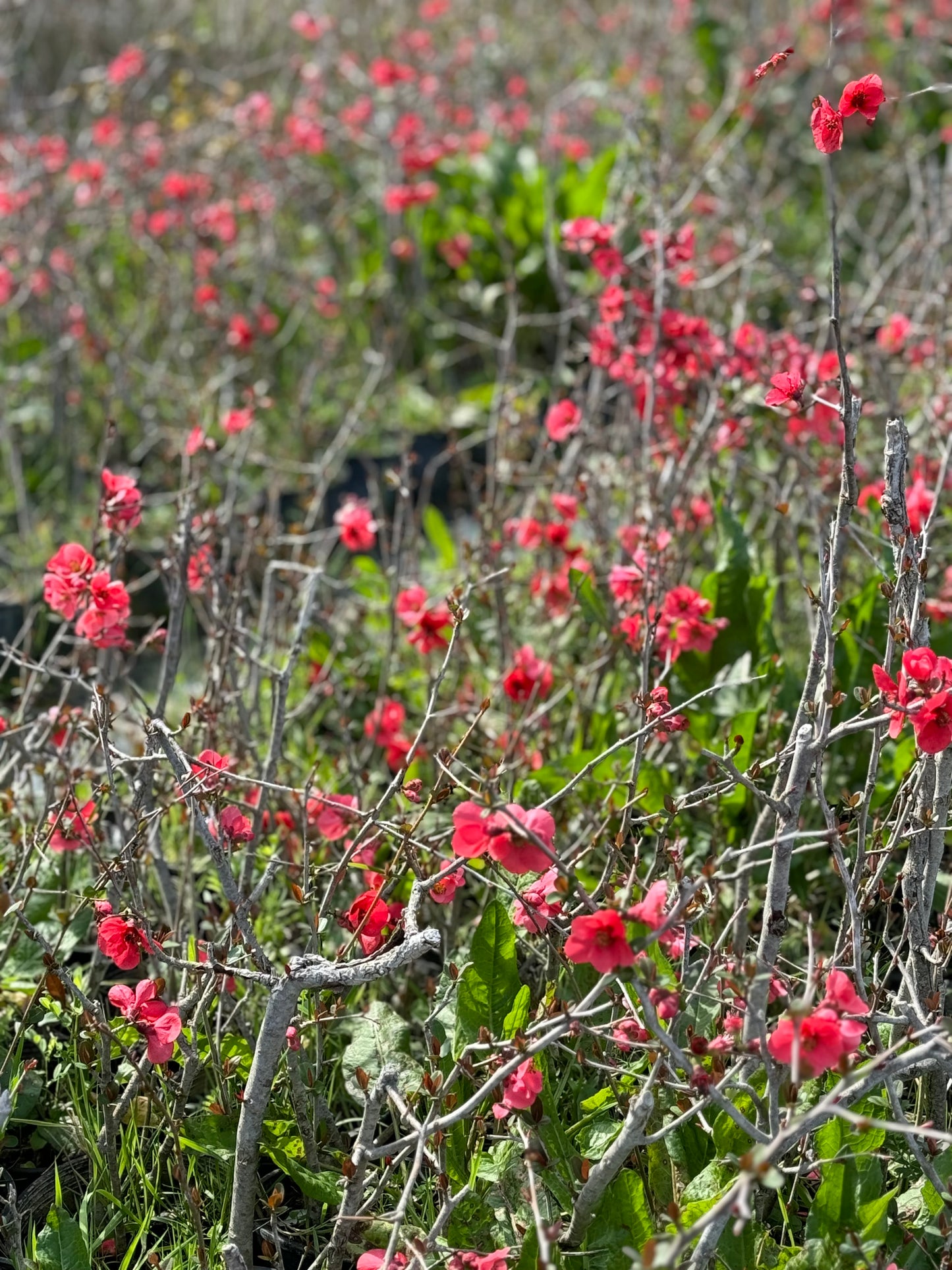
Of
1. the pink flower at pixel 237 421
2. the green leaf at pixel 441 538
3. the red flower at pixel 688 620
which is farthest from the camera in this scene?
the green leaf at pixel 441 538

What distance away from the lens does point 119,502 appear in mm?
2213

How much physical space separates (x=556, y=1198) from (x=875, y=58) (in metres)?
7.26

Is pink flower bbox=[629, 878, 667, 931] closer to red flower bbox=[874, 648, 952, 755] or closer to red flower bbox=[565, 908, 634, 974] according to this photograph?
red flower bbox=[565, 908, 634, 974]

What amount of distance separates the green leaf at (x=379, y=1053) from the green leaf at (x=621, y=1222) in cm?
35

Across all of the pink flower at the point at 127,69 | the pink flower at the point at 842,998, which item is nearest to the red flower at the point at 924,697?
the pink flower at the point at 842,998

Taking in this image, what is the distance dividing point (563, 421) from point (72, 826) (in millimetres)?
1404

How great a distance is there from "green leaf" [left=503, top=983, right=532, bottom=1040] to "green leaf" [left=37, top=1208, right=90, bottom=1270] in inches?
25.0

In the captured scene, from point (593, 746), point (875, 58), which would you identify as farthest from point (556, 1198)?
point (875, 58)

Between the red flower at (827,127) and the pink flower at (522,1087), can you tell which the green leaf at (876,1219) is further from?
the red flower at (827,127)

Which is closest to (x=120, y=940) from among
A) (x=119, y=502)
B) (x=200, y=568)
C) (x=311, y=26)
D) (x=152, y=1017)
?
(x=152, y=1017)

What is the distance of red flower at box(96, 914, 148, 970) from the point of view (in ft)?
5.53

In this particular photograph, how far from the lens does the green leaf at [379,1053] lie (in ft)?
6.46

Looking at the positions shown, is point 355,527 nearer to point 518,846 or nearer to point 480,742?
point 480,742

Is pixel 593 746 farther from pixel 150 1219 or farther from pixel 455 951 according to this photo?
pixel 150 1219
